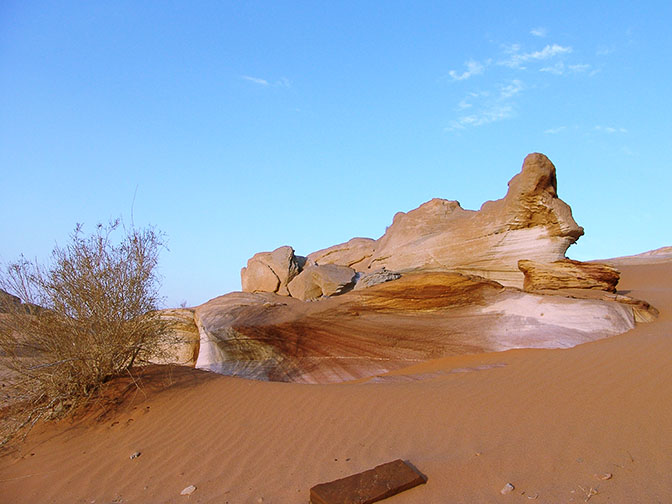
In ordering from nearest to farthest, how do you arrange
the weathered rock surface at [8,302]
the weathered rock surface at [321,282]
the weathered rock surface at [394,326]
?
the weathered rock surface at [8,302]
the weathered rock surface at [394,326]
the weathered rock surface at [321,282]

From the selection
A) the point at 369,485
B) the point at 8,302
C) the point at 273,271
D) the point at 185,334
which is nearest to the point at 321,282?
the point at 273,271

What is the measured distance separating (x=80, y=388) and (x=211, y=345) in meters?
2.19

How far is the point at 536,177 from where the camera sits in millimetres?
7719

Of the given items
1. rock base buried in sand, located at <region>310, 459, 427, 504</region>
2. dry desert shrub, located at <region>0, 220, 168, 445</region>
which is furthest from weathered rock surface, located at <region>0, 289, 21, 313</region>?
rock base buried in sand, located at <region>310, 459, 427, 504</region>

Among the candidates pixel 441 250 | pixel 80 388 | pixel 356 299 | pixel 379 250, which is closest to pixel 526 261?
pixel 441 250

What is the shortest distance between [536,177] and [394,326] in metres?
3.33

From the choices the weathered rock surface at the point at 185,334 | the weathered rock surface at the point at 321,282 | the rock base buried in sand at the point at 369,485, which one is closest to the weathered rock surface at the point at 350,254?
the weathered rock surface at the point at 321,282

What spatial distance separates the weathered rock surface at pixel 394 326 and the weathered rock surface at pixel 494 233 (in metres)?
1.56

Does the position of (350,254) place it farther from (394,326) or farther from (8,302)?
(8,302)

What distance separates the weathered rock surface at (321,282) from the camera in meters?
8.86

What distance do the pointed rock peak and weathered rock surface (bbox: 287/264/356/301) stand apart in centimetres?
329

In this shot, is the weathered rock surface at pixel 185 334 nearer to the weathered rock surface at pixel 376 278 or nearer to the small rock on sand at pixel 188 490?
the weathered rock surface at pixel 376 278

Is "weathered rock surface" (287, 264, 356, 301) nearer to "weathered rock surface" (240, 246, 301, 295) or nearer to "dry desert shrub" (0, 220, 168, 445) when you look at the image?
"weathered rock surface" (240, 246, 301, 295)

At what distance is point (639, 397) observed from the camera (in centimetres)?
398
